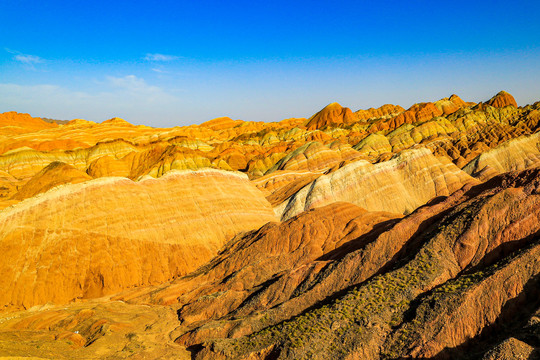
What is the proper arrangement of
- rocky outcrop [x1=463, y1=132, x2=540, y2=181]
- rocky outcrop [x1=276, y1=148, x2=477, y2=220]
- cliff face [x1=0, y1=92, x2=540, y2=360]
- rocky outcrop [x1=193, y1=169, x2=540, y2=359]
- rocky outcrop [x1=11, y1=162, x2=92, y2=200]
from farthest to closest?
rocky outcrop [x1=463, y1=132, x2=540, y2=181] < rocky outcrop [x1=11, y1=162, x2=92, y2=200] < rocky outcrop [x1=276, y1=148, x2=477, y2=220] < cliff face [x1=0, y1=92, x2=540, y2=360] < rocky outcrop [x1=193, y1=169, x2=540, y2=359]

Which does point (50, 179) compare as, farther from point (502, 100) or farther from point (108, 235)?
point (502, 100)

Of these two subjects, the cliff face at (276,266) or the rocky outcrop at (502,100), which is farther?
the rocky outcrop at (502,100)

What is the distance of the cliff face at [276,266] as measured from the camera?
18.1 meters

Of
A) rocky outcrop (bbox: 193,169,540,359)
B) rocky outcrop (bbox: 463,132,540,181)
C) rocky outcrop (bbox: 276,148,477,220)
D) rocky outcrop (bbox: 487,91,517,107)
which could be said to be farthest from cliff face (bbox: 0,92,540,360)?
rocky outcrop (bbox: 487,91,517,107)

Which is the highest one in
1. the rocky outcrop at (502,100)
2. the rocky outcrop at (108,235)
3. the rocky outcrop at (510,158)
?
the rocky outcrop at (502,100)

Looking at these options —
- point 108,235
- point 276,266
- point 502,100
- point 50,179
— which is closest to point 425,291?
point 276,266

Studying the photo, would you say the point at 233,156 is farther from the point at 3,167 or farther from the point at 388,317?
the point at 388,317

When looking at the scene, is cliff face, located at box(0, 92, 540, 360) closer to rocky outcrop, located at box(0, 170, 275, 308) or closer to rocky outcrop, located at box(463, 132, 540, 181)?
rocky outcrop, located at box(0, 170, 275, 308)

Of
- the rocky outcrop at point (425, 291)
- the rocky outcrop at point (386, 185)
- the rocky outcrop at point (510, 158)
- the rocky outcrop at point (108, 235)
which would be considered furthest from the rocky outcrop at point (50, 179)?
the rocky outcrop at point (510, 158)

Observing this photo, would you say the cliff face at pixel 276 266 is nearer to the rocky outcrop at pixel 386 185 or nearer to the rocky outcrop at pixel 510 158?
the rocky outcrop at pixel 386 185

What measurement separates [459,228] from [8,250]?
36392 mm

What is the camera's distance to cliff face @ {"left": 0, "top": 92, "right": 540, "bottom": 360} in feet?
59.3

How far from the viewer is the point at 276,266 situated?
32.2 m

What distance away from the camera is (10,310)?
3219 cm
